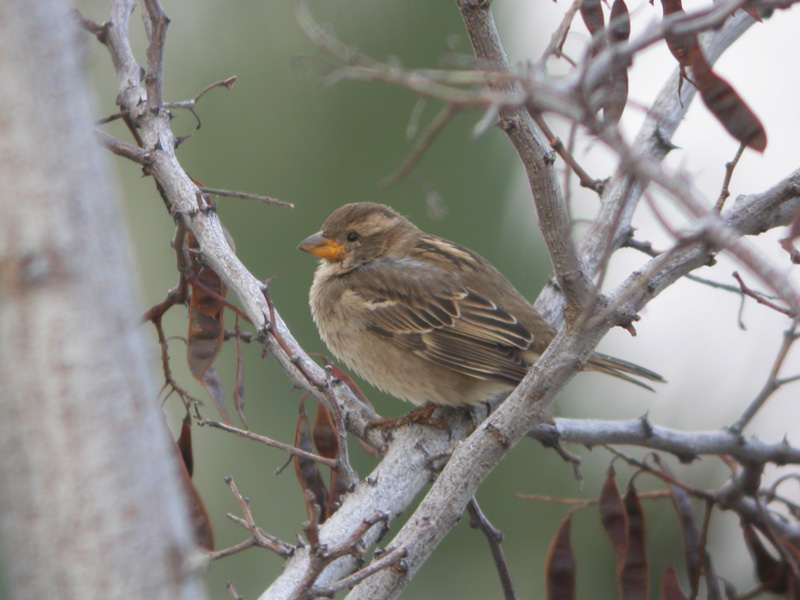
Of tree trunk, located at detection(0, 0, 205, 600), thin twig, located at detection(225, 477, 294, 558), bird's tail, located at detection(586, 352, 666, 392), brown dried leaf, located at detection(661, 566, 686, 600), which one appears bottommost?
brown dried leaf, located at detection(661, 566, 686, 600)

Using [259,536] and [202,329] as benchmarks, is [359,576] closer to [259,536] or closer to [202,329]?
[259,536]

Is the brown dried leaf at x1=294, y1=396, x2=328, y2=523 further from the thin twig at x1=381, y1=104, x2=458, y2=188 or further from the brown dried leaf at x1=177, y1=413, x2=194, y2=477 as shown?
the thin twig at x1=381, y1=104, x2=458, y2=188

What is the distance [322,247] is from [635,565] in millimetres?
2100

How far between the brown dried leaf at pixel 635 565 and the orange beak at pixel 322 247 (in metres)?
1.90

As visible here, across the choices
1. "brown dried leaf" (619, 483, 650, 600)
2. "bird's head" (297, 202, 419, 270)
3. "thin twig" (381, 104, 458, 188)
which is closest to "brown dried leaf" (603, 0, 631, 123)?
"thin twig" (381, 104, 458, 188)

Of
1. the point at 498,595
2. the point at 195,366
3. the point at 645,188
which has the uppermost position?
the point at 645,188

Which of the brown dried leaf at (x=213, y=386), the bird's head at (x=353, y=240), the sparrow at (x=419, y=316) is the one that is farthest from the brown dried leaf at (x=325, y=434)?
the bird's head at (x=353, y=240)

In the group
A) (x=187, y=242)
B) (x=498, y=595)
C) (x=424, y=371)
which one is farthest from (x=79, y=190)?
(x=498, y=595)

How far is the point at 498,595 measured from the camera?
5.05m

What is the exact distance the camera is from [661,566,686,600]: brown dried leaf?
2.61 m

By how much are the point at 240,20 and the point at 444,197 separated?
5.66 feet

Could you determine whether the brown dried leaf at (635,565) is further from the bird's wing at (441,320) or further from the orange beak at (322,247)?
the orange beak at (322,247)

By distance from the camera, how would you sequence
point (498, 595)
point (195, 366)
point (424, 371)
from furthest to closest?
point (498, 595), point (424, 371), point (195, 366)

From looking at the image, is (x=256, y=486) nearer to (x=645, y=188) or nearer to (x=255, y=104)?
(x=255, y=104)
